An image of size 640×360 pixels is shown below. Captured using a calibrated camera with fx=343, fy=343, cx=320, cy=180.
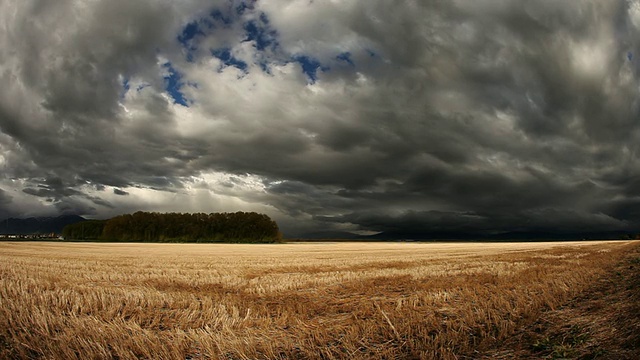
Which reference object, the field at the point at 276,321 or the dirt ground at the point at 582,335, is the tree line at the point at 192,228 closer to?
the field at the point at 276,321

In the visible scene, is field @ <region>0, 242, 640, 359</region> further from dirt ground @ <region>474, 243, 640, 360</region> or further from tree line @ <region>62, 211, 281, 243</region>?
tree line @ <region>62, 211, 281, 243</region>

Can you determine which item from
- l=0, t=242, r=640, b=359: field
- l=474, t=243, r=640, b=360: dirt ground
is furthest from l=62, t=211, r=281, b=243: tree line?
l=474, t=243, r=640, b=360: dirt ground

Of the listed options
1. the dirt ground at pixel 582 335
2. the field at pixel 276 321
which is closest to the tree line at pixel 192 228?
the field at pixel 276 321

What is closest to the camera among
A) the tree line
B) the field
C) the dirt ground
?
the dirt ground

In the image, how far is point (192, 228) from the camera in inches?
5290

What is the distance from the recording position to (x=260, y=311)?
28.1ft

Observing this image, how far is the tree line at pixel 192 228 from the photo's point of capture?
423 ft

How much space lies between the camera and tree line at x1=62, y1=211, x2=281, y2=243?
129000mm

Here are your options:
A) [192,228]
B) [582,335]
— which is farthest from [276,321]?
[192,228]

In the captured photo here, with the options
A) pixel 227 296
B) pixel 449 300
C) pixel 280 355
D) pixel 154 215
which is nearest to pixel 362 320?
pixel 280 355

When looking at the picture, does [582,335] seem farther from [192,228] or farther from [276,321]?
[192,228]

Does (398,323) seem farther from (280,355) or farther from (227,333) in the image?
(227,333)

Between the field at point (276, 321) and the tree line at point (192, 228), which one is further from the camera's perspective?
the tree line at point (192, 228)

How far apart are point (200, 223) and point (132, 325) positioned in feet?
455
